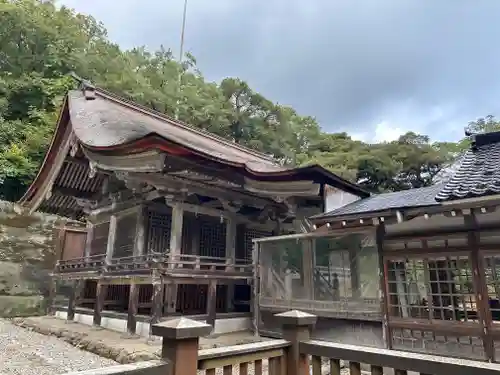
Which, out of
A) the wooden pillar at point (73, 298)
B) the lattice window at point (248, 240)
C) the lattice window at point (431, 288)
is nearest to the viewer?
the lattice window at point (431, 288)

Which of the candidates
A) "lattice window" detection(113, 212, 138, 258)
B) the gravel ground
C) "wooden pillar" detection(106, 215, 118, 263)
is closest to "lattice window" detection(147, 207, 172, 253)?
"lattice window" detection(113, 212, 138, 258)

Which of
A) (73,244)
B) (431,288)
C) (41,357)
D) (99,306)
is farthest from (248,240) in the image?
(73,244)

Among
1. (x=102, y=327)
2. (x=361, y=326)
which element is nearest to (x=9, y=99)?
(x=102, y=327)

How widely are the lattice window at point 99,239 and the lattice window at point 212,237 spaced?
128 inches

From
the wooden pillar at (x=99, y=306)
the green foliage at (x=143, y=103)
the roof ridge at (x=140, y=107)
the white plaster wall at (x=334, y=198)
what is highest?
the green foliage at (x=143, y=103)

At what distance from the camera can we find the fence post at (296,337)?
2.58 meters

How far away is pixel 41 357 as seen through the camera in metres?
5.86

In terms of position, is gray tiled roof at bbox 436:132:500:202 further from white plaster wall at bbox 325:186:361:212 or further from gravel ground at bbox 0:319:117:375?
gravel ground at bbox 0:319:117:375

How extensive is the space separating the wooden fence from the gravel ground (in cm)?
374

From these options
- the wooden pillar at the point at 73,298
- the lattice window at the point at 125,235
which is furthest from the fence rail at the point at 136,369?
the wooden pillar at the point at 73,298

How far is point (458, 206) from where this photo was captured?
15.5 feet

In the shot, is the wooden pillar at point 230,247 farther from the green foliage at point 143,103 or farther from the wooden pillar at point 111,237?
the green foliage at point 143,103

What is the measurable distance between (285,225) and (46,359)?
6.47 m

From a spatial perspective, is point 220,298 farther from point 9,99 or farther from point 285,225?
point 9,99
